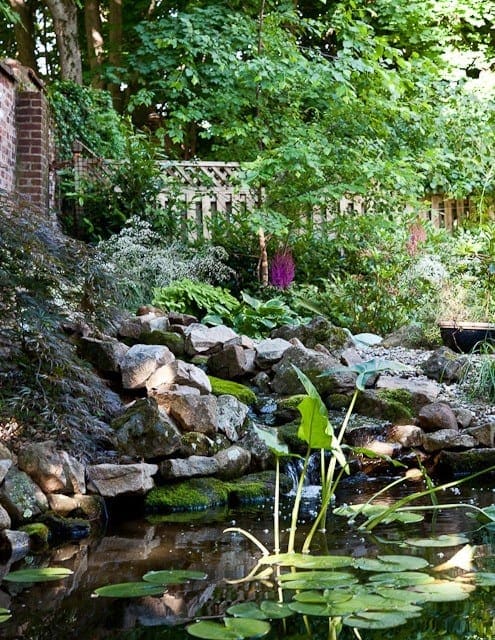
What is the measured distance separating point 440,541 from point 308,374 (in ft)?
7.96

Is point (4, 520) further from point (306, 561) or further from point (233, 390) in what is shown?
point (233, 390)

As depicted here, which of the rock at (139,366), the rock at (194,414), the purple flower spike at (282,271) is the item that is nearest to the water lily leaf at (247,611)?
the rock at (194,414)

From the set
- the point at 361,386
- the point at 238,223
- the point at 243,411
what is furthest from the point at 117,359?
the point at 238,223

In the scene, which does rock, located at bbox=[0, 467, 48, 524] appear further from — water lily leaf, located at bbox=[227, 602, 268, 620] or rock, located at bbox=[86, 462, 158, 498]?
water lily leaf, located at bbox=[227, 602, 268, 620]

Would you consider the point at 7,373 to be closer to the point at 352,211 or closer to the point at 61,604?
the point at 61,604

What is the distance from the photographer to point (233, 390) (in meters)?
5.63

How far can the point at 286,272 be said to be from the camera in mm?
8633

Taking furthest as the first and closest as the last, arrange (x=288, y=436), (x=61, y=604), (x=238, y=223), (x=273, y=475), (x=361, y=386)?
(x=238, y=223) → (x=288, y=436) → (x=273, y=475) → (x=361, y=386) → (x=61, y=604)

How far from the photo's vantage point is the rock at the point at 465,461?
508cm

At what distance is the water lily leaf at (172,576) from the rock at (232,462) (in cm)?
157

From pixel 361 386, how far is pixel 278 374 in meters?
2.30

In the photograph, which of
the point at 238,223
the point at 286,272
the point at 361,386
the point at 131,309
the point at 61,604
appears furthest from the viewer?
the point at 238,223

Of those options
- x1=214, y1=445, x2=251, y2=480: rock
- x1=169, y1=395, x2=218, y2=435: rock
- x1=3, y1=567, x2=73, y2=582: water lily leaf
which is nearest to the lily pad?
x1=3, y1=567, x2=73, y2=582: water lily leaf

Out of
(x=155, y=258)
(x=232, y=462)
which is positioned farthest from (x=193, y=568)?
(x=155, y=258)
